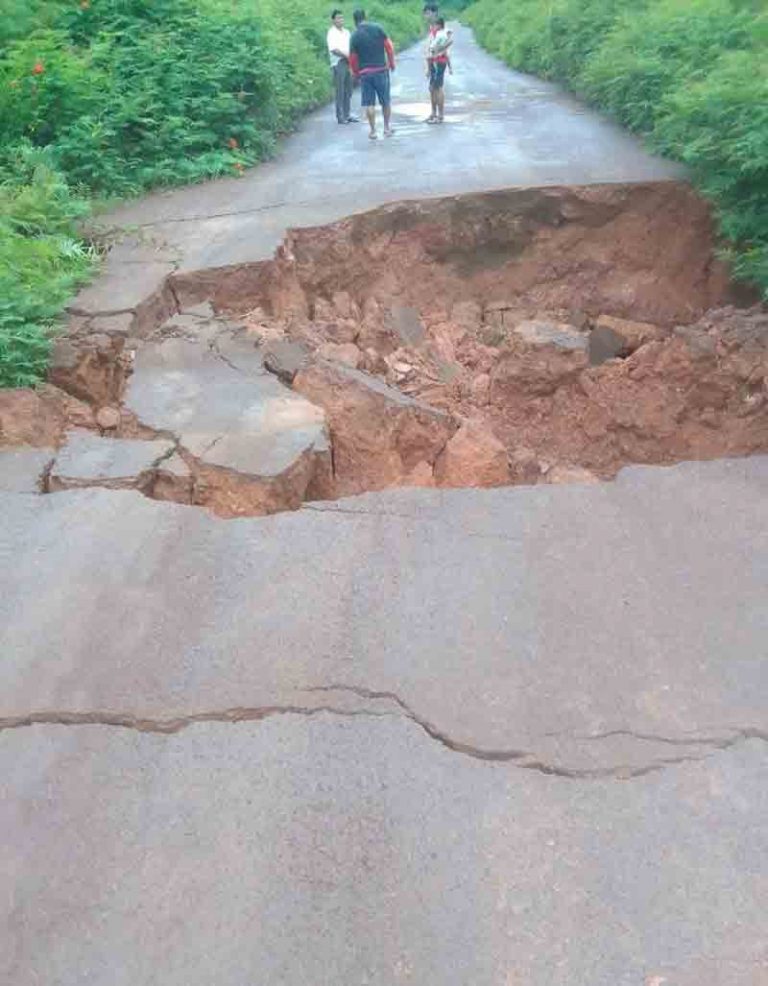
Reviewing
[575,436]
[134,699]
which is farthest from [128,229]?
[134,699]

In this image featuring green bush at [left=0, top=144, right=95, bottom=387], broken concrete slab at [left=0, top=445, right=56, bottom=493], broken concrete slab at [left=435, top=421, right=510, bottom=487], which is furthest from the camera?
green bush at [left=0, top=144, right=95, bottom=387]

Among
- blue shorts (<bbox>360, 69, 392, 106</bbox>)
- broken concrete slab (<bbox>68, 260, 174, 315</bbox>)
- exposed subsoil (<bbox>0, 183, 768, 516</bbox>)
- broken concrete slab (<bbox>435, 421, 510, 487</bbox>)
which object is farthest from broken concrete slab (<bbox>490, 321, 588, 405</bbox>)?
blue shorts (<bbox>360, 69, 392, 106</bbox>)

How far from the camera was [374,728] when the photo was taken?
306 cm

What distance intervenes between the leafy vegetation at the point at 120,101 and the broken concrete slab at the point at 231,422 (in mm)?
1983

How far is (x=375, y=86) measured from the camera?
A: 489 inches

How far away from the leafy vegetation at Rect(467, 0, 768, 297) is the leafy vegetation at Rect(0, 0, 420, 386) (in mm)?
4612

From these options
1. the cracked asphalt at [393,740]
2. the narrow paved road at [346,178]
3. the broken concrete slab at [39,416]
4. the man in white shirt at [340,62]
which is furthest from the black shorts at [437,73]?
the cracked asphalt at [393,740]

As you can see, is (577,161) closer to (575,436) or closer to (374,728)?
(575,436)

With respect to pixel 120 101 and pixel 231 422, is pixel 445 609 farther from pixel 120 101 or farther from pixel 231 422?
pixel 120 101

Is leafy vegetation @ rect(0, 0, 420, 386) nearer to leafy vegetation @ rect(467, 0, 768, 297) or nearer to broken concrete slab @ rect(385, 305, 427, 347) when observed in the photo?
broken concrete slab @ rect(385, 305, 427, 347)

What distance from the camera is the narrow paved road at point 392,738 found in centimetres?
241

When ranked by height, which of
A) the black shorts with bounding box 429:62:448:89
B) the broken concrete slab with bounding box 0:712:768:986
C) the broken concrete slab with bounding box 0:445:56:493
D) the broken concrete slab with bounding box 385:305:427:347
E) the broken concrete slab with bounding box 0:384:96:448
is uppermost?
the broken concrete slab with bounding box 0:712:768:986

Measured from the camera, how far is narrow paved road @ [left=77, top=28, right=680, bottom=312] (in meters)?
7.67

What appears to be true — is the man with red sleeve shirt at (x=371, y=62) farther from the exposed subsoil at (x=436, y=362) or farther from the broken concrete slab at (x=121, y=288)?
the broken concrete slab at (x=121, y=288)
